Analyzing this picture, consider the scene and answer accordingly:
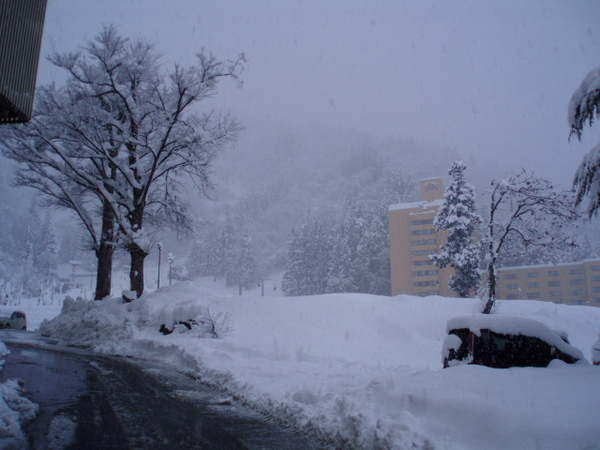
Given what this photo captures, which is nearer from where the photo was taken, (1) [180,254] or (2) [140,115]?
(2) [140,115]

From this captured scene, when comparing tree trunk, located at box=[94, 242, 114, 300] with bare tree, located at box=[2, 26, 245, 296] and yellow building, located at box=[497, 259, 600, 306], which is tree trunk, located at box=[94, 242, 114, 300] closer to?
bare tree, located at box=[2, 26, 245, 296]

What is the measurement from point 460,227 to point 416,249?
3310cm

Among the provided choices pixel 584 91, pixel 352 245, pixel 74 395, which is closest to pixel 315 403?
pixel 74 395

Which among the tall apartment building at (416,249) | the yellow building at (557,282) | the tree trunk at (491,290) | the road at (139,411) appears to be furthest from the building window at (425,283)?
the road at (139,411)

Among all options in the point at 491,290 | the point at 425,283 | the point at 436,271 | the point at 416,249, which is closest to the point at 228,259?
the point at 416,249

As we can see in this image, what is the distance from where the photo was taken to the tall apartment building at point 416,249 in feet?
212

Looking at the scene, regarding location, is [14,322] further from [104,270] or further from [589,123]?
[589,123]

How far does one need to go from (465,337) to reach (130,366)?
8142mm

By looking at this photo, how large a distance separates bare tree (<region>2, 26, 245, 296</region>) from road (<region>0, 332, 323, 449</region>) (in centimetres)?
1026

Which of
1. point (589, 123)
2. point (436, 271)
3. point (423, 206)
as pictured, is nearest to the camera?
point (589, 123)

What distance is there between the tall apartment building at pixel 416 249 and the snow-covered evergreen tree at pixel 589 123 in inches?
2308

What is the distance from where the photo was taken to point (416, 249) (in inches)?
2623

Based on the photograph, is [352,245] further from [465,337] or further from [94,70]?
[465,337]

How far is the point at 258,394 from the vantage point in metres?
7.25
